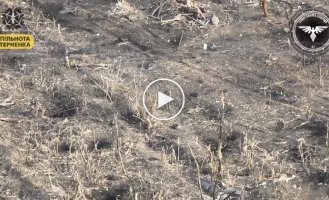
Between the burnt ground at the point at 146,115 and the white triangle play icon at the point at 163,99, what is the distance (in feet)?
0.59

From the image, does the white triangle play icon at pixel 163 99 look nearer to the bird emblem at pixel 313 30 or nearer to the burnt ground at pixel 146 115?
the burnt ground at pixel 146 115

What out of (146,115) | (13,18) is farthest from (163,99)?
(13,18)

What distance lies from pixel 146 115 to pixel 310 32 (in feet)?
7.35

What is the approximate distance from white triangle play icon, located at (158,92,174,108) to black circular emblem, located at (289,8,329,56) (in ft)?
5.19

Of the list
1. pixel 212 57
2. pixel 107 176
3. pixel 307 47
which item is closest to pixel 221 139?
pixel 107 176

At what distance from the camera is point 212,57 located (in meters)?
5.87

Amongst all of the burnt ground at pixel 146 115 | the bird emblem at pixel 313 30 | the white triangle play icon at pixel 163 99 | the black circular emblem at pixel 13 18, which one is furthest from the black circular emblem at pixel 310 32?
the black circular emblem at pixel 13 18

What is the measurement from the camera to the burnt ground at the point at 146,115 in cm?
434

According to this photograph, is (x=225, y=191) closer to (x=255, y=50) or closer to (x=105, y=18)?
(x=255, y=50)

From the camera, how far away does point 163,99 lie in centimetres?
527

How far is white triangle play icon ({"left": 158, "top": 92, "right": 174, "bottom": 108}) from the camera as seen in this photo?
520 centimetres

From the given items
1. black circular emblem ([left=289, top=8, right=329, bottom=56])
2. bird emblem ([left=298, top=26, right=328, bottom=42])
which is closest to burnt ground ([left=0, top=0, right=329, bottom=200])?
black circular emblem ([left=289, top=8, right=329, bottom=56])

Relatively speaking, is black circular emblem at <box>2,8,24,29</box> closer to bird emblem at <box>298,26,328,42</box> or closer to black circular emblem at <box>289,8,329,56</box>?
black circular emblem at <box>289,8,329,56</box>

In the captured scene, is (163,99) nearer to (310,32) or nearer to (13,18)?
(310,32)
